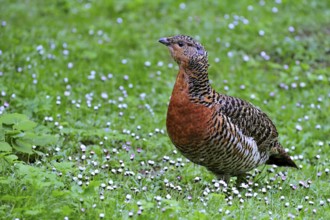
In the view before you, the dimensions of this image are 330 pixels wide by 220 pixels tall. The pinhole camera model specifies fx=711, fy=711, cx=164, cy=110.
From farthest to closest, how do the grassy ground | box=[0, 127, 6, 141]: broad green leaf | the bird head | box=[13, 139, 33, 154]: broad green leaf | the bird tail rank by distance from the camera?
the bird tail, the bird head, box=[13, 139, 33, 154]: broad green leaf, box=[0, 127, 6, 141]: broad green leaf, the grassy ground

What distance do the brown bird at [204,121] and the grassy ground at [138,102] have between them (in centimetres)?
36

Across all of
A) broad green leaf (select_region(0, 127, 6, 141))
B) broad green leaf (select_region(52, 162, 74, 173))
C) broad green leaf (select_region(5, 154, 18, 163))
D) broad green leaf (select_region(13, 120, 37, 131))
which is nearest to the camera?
broad green leaf (select_region(5, 154, 18, 163))

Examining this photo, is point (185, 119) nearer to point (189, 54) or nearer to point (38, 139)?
point (189, 54)

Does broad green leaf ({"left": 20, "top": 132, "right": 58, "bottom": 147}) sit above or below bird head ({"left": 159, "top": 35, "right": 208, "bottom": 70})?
below

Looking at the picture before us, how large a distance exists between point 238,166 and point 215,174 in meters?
0.39

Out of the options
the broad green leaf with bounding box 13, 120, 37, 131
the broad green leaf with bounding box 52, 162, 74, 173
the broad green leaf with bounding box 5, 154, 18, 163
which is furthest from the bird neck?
the broad green leaf with bounding box 5, 154, 18, 163

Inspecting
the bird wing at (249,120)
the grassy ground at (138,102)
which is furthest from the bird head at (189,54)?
the grassy ground at (138,102)

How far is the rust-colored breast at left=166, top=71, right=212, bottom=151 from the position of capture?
24.1 feet

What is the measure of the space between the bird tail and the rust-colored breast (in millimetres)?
1369

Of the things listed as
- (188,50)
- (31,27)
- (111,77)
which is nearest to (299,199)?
(188,50)

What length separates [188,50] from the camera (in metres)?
7.57

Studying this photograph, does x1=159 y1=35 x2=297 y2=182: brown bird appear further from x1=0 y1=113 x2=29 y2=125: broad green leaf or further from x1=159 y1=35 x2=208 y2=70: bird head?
x1=0 y1=113 x2=29 y2=125: broad green leaf

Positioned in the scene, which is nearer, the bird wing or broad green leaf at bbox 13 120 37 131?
broad green leaf at bbox 13 120 37 131

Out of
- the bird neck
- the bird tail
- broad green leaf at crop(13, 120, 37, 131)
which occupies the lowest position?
the bird tail
